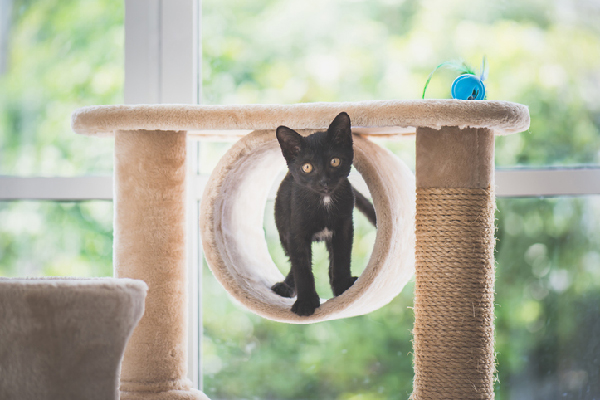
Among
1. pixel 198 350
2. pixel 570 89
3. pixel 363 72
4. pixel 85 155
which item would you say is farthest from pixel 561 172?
pixel 85 155

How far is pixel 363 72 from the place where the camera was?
1.87m

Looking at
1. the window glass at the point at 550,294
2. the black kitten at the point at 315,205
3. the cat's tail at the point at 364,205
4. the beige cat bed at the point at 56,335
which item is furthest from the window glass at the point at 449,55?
the beige cat bed at the point at 56,335

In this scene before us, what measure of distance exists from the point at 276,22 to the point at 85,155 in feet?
2.92

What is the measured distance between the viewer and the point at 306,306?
131cm

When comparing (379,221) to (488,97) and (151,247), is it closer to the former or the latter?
(151,247)

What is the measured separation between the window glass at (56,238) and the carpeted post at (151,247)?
663 millimetres

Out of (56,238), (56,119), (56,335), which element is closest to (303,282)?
(56,335)

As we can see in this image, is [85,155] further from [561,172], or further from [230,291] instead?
[561,172]

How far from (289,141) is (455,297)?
0.54 meters

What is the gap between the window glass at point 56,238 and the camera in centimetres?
203

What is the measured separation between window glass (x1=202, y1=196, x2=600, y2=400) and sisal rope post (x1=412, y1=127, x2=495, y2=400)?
641 mm

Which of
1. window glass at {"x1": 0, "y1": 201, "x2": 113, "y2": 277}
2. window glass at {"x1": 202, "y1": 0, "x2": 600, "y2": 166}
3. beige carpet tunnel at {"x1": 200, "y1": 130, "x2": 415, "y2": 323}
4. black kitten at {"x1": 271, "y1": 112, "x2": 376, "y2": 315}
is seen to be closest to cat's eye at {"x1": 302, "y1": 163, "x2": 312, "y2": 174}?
black kitten at {"x1": 271, "y1": 112, "x2": 376, "y2": 315}

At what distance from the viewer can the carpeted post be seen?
1380 mm

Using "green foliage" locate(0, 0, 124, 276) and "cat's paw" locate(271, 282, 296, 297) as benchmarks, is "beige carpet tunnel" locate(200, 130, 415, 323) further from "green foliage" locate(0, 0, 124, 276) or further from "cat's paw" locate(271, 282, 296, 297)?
"green foliage" locate(0, 0, 124, 276)
